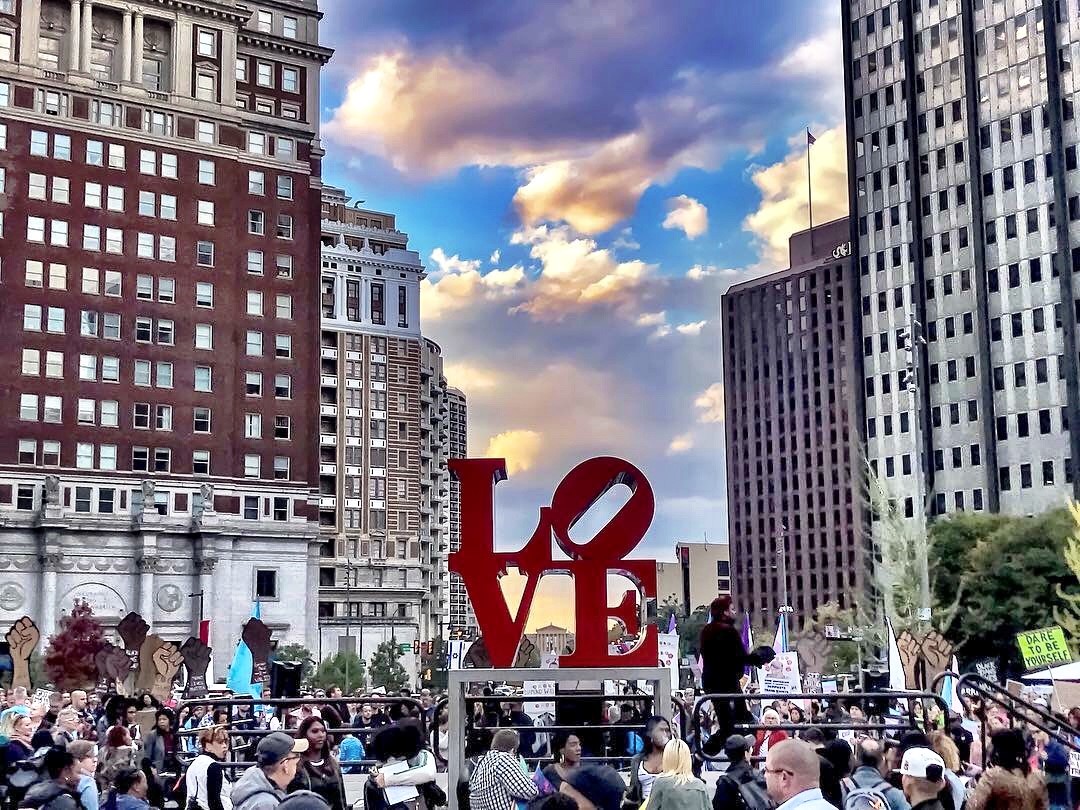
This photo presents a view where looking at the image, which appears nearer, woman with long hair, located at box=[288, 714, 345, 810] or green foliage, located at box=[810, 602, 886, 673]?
woman with long hair, located at box=[288, 714, 345, 810]

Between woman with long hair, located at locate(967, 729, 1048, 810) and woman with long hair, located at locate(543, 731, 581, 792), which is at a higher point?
woman with long hair, located at locate(967, 729, 1048, 810)

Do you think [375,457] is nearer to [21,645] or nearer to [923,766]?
[21,645]

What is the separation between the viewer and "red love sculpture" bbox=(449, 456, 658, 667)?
16500mm

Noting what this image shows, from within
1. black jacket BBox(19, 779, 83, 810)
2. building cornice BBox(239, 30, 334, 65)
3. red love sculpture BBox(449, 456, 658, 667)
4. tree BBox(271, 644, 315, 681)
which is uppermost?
building cornice BBox(239, 30, 334, 65)

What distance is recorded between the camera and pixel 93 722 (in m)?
28.5

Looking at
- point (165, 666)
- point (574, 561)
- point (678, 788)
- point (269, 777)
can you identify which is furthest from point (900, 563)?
point (269, 777)

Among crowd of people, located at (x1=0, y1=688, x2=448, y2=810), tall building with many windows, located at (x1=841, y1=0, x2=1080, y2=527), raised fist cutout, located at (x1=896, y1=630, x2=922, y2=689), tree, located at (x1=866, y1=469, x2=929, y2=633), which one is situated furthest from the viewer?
tall building with many windows, located at (x1=841, y1=0, x2=1080, y2=527)

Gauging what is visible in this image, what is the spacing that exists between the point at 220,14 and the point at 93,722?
75639mm

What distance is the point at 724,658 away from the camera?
17.3 metres

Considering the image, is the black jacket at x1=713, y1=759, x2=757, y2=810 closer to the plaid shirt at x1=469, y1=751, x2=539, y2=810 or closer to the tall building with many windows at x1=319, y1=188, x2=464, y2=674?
the plaid shirt at x1=469, y1=751, x2=539, y2=810

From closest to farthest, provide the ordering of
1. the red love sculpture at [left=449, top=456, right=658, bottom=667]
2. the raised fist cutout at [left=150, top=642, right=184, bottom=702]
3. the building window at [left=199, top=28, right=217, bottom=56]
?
the red love sculpture at [left=449, top=456, right=658, bottom=667] < the raised fist cutout at [left=150, top=642, right=184, bottom=702] < the building window at [left=199, top=28, right=217, bottom=56]

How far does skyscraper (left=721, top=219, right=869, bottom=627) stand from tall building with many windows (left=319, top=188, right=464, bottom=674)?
53.7 m

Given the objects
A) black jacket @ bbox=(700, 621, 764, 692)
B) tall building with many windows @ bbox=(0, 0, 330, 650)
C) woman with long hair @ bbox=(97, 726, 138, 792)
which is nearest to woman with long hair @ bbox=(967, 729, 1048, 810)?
woman with long hair @ bbox=(97, 726, 138, 792)

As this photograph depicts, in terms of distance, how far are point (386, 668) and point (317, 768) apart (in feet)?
321
